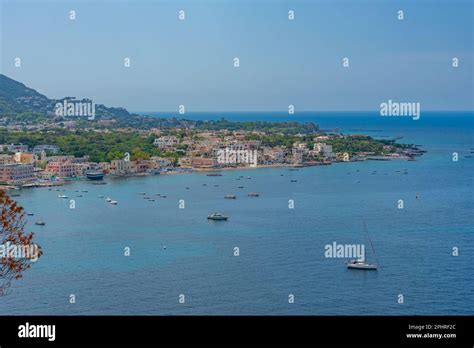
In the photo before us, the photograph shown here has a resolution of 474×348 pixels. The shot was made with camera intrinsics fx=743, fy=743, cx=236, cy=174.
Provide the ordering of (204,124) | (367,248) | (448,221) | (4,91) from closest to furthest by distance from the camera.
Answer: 1. (367,248)
2. (448,221)
3. (4,91)
4. (204,124)

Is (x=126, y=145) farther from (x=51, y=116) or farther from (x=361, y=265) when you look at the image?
(x=361, y=265)

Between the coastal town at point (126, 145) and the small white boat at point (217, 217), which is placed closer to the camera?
the small white boat at point (217, 217)

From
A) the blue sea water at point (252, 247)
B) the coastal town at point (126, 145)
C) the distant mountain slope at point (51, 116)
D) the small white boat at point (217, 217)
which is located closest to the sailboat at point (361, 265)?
the blue sea water at point (252, 247)

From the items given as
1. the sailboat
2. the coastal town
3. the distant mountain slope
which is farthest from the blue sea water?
the distant mountain slope

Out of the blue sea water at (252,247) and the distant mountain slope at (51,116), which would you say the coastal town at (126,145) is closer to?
the distant mountain slope at (51,116)

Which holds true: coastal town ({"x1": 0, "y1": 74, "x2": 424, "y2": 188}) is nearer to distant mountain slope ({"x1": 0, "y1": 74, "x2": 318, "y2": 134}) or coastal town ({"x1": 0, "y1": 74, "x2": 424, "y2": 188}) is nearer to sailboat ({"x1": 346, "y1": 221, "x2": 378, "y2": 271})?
distant mountain slope ({"x1": 0, "y1": 74, "x2": 318, "y2": 134})

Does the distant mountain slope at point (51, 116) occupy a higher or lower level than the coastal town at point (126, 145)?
higher
